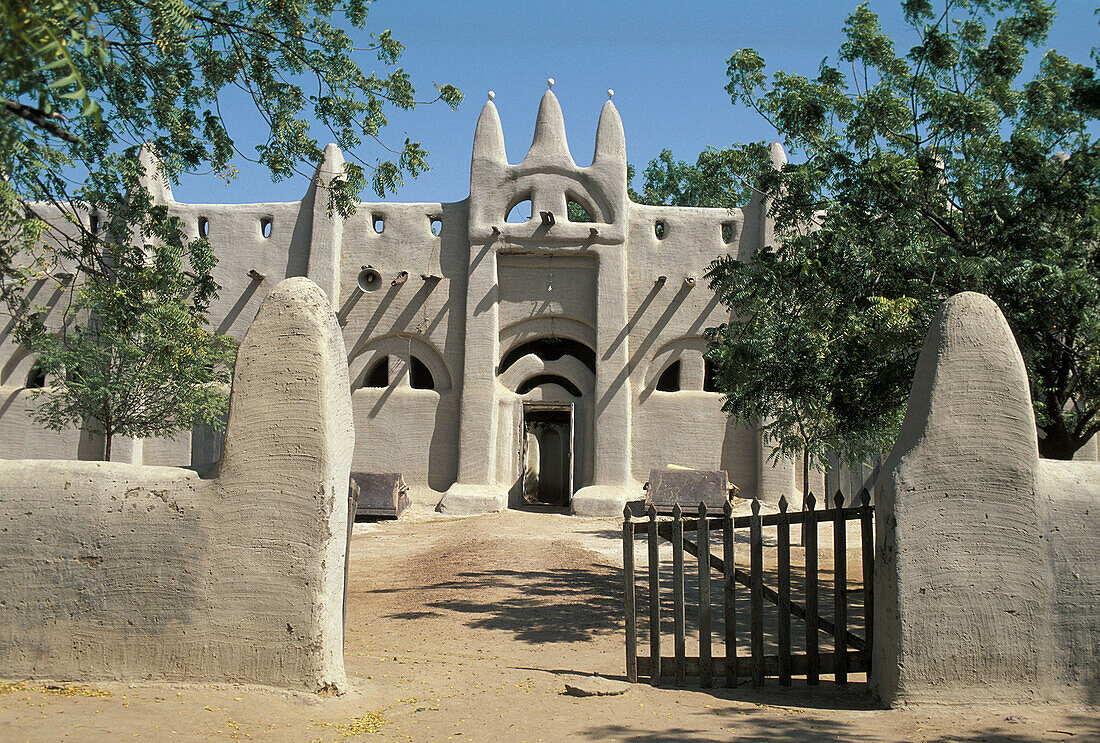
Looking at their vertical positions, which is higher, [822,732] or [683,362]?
[683,362]

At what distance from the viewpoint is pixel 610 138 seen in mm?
21094

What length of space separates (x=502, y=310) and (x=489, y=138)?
423cm

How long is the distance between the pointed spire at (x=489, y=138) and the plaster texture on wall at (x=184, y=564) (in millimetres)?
16005

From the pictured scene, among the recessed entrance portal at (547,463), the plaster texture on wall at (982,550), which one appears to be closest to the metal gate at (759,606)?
the plaster texture on wall at (982,550)

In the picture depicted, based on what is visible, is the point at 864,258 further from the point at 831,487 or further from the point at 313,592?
the point at 831,487

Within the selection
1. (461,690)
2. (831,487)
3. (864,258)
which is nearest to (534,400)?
(831,487)

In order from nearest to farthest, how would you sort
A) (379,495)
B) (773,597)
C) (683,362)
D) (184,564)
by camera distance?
(184,564), (773,597), (379,495), (683,362)

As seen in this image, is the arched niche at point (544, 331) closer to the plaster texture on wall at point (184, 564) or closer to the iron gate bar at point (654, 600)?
the iron gate bar at point (654, 600)

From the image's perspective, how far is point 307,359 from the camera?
588cm

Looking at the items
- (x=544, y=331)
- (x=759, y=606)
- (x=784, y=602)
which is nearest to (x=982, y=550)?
(x=784, y=602)

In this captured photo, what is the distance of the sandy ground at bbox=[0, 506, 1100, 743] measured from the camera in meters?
5.04

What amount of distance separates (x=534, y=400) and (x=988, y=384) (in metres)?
15.2

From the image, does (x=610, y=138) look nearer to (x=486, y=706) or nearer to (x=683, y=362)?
(x=683, y=362)

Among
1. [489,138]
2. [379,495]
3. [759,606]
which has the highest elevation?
[489,138]
